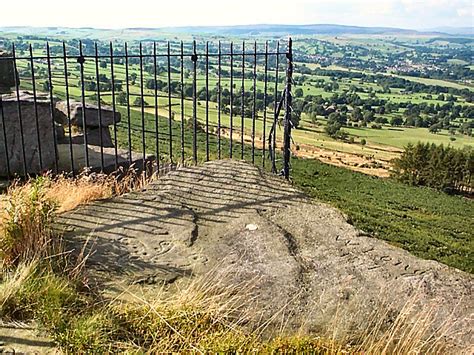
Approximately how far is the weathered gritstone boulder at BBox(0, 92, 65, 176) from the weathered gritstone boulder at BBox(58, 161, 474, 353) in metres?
2.38

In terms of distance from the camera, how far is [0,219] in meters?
4.75

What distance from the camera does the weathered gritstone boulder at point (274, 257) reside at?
3.70 m

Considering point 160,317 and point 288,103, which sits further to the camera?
point 288,103

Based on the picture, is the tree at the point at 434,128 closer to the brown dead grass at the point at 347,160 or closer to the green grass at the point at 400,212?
the brown dead grass at the point at 347,160

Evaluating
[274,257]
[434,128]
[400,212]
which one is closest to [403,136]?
[434,128]

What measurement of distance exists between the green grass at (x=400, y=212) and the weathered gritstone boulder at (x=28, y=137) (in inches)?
212

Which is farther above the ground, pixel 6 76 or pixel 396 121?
pixel 6 76

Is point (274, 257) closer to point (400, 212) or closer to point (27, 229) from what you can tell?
point (27, 229)

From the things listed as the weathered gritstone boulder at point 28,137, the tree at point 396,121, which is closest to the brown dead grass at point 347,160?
the tree at point 396,121

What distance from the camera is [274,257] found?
15.0ft

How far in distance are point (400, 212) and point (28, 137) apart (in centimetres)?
2446

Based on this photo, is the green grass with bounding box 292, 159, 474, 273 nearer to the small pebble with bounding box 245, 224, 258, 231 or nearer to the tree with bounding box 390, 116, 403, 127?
the small pebble with bounding box 245, 224, 258, 231

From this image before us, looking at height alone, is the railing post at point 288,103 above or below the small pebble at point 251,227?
above

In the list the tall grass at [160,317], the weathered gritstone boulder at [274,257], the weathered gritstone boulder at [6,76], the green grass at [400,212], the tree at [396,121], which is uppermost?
the weathered gritstone boulder at [6,76]
